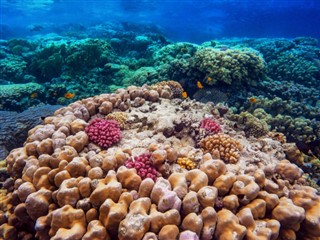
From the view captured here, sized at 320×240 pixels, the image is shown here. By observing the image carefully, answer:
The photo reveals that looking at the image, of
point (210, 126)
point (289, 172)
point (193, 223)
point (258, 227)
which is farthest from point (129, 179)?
point (289, 172)

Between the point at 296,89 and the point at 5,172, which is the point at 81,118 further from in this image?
the point at 296,89

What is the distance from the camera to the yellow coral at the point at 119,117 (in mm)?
4563

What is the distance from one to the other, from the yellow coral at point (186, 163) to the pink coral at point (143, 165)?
496 mm

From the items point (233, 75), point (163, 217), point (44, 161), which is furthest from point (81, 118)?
point (233, 75)

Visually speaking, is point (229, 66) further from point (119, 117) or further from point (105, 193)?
point (105, 193)

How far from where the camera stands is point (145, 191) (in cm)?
273

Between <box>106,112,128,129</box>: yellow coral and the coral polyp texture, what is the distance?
26 centimetres

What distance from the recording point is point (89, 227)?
2475 millimetres

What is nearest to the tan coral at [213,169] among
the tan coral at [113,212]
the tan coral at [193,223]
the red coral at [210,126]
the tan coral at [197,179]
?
the tan coral at [197,179]

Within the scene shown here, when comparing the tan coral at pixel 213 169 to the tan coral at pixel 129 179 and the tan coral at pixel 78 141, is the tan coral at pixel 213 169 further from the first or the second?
the tan coral at pixel 78 141

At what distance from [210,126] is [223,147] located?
29.7 inches

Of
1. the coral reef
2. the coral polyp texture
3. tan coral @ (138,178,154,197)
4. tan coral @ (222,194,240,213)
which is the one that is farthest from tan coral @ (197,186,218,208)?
the coral reef

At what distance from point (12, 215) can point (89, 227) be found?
1.52 m

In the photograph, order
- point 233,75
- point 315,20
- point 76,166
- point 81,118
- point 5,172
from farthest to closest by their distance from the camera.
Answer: point 315,20 < point 233,75 < point 81,118 < point 5,172 < point 76,166
